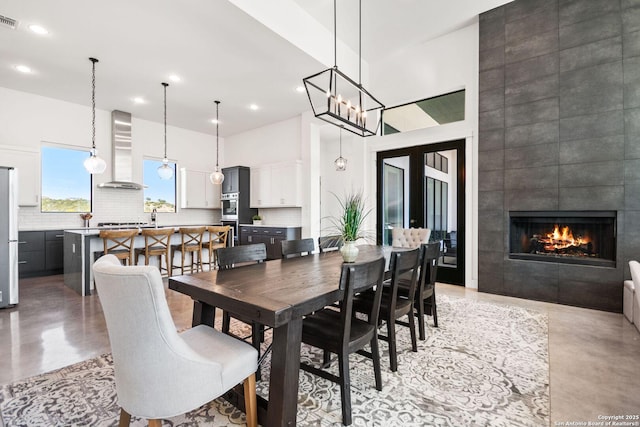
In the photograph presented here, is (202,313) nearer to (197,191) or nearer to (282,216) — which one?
(282,216)

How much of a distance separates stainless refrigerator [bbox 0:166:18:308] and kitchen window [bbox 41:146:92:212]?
2.66m

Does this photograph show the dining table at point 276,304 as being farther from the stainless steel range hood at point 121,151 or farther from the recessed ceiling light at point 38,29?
the stainless steel range hood at point 121,151

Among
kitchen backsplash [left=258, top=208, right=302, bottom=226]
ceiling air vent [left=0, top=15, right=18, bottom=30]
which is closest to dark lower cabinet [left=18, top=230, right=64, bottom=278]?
ceiling air vent [left=0, top=15, right=18, bottom=30]

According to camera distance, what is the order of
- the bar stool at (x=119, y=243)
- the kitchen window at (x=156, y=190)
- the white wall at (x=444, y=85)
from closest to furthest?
the bar stool at (x=119, y=243)
the white wall at (x=444, y=85)
the kitchen window at (x=156, y=190)

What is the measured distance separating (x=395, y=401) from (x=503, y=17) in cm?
513

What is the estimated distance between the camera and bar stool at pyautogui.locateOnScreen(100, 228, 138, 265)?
4.06m

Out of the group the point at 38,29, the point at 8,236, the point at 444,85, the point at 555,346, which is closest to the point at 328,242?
the point at 555,346

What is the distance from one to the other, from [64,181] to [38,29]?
Answer: 341cm

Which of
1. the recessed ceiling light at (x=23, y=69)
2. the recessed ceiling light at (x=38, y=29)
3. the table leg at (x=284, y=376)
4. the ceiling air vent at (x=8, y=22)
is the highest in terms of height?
the recessed ceiling light at (x=23, y=69)

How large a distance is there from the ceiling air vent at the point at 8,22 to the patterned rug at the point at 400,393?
152 inches

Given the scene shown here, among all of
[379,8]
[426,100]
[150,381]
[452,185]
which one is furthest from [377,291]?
[426,100]

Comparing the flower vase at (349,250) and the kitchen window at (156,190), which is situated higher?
the kitchen window at (156,190)

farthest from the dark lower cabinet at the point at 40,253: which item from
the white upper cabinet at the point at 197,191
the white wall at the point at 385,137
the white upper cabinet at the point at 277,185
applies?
the white wall at the point at 385,137

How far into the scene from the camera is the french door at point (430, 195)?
4809 mm
